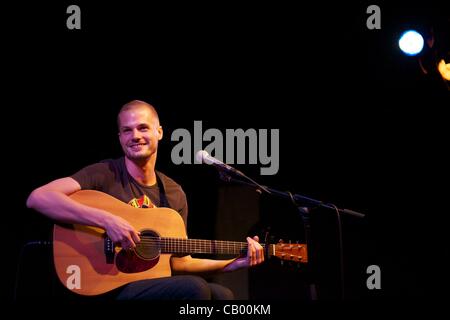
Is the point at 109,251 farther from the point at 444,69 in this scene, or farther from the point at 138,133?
the point at 444,69

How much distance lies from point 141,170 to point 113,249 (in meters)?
0.70

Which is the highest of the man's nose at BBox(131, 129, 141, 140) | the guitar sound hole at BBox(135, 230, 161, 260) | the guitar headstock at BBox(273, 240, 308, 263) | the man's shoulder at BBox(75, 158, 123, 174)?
the man's nose at BBox(131, 129, 141, 140)

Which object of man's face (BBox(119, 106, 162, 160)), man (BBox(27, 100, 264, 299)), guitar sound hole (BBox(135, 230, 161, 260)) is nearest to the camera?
man (BBox(27, 100, 264, 299))

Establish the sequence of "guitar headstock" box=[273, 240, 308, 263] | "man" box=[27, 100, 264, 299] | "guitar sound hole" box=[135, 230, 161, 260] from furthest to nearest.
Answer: "guitar headstock" box=[273, 240, 308, 263] → "guitar sound hole" box=[135, 230, 161, 260] → "man" box=[27, 100, 264, 299]

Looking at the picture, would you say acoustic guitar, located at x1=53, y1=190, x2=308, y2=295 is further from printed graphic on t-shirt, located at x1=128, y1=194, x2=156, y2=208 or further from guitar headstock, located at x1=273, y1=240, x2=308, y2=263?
guitar headstock, located at x1=273, y1=240, x2=308, y2=263

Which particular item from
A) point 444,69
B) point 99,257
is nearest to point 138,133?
point 99,257

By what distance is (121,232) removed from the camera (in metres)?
3.03

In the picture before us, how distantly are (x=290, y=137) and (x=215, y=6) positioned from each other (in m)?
1.50

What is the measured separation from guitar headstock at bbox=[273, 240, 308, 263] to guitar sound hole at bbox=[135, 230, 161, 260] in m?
0.99

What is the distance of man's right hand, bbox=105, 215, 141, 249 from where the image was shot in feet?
9.93

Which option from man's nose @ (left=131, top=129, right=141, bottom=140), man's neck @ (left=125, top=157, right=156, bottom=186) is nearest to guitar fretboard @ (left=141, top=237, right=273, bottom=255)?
man's neck @ (left=125, top=157, right=156, bottom=186)

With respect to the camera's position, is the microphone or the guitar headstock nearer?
the microphone

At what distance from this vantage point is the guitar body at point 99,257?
3.02 metres

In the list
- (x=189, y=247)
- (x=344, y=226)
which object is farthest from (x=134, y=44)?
(x=344, y=226)
